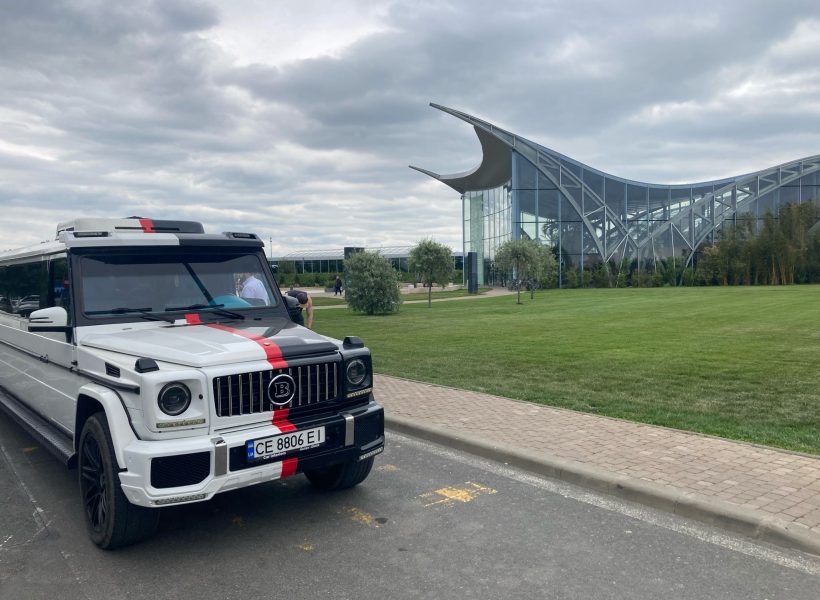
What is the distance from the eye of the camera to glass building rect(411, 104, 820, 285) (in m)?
56.2

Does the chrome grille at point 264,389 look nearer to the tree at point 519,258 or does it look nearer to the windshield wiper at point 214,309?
the windshield wiper at point 214,309

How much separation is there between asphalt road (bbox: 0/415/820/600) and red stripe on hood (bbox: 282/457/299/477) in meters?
0.50

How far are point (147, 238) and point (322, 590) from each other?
3.12 meters

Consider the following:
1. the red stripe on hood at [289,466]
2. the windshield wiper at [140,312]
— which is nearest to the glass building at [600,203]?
the windshield wiper at [140,312]

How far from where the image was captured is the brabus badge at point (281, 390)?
4172 mm

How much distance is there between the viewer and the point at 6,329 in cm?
689

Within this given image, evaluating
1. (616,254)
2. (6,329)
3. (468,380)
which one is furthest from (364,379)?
(616,254)

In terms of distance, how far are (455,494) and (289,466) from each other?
1.59 metres

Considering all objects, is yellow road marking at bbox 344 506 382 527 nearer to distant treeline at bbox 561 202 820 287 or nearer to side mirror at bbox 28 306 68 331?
side mirror at bbox 28 306 68 331

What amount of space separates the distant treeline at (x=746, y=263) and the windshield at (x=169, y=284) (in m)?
52.9

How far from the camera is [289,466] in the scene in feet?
13.7

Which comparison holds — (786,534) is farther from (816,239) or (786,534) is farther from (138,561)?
(816,239)

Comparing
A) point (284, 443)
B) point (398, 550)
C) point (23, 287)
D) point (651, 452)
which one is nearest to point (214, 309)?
point (284, 443)

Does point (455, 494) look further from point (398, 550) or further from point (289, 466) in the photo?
point (289, 466)
